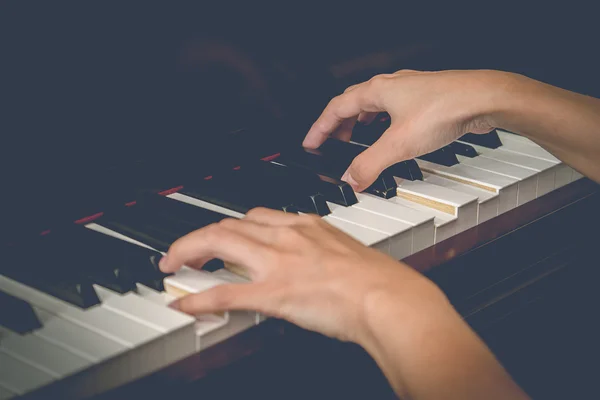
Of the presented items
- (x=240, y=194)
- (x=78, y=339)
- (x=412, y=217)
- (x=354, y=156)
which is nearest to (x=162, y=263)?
(x=78, y=339)

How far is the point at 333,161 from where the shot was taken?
5.74ft

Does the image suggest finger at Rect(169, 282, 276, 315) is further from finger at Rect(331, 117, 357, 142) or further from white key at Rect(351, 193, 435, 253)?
finger at Rect(331, 117, 357, 142)

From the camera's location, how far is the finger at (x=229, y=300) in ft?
3.94

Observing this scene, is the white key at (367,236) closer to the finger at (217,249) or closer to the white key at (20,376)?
the finger at (217,249)

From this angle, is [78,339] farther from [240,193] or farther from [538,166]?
[538,166]

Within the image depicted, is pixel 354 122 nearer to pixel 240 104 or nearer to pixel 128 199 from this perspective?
pixel 240 104

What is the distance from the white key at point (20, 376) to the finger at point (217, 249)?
0.86 feet

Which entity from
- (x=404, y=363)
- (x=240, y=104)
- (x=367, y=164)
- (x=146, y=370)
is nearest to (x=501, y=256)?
(x=367, y=164)

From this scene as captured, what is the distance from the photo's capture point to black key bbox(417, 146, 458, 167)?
182 cm

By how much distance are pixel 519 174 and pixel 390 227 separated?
381 millimetres

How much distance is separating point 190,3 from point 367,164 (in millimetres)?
396

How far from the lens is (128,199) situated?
5.06ft

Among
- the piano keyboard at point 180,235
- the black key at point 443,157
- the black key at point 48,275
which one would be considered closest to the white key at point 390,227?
the piano keyboard at point 180,235

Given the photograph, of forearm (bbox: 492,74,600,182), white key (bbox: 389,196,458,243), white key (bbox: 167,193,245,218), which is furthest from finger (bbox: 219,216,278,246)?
forearm (bbox: 492,74,600,182)
